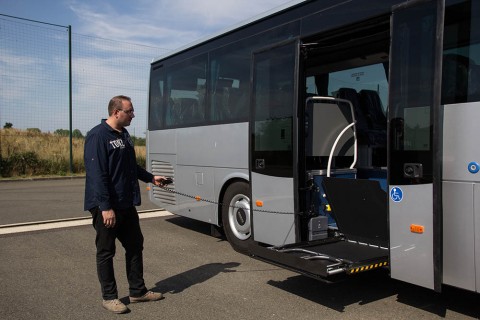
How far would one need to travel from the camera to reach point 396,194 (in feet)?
13.2

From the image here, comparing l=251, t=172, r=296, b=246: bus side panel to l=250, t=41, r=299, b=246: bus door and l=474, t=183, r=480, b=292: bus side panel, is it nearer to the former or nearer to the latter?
l=250, t=41, r=299, b=246: bus door

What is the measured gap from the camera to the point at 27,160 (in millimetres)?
19656

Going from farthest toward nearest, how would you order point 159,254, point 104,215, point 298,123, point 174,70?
point 174,70
point 159,254
point 298,123
point 104,215

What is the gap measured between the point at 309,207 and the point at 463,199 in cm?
207

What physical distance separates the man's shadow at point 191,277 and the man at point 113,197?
425 millimetres

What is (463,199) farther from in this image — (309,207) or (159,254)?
(159,254)

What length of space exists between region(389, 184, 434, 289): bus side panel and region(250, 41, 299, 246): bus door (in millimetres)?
1466

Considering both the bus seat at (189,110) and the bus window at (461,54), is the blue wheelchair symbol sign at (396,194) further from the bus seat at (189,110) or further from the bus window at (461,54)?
the bus seat at (189,110)

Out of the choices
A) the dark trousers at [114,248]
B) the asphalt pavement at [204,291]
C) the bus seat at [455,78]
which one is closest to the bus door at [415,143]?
the bus seat at [455,78]

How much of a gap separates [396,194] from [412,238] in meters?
0.40

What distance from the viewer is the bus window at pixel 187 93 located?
7535 millimetres

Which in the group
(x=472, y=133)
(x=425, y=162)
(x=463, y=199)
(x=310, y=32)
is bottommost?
(x=463, y=199)

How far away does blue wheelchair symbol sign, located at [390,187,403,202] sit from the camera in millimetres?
3980

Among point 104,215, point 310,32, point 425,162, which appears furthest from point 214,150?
point 425,162
